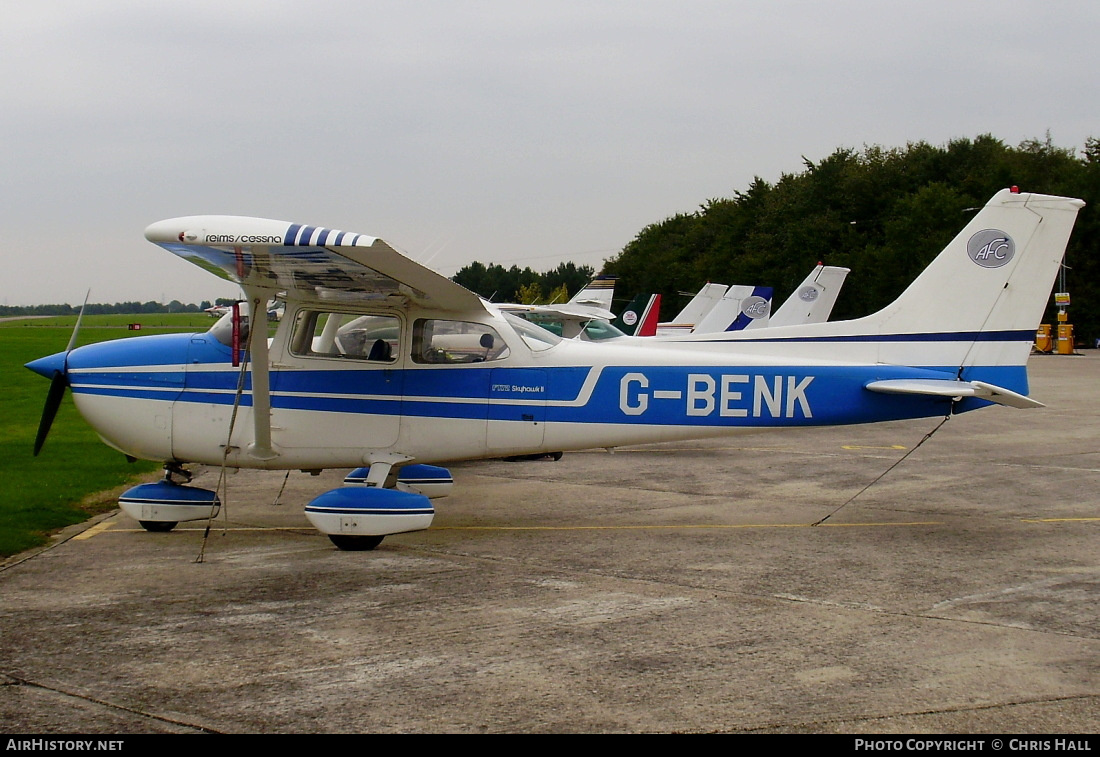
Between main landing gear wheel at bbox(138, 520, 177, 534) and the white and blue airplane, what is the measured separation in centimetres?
3

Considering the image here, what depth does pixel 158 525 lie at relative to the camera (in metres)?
8.05

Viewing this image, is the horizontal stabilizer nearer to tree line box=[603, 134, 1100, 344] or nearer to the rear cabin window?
the rear cabin window

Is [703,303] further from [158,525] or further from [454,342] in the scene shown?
[158,525]

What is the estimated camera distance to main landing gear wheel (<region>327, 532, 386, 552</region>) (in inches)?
288

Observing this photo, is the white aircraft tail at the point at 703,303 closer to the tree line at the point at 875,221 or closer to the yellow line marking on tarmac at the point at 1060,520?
the tree line at the point at 875,221

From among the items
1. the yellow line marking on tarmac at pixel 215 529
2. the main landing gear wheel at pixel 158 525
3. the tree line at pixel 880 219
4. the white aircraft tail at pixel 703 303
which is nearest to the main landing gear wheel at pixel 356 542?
the yellow line marking on tarmac at pixel 215 529

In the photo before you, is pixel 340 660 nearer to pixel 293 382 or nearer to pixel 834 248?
pixel 293 382

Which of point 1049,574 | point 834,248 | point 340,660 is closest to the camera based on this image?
point 340,660

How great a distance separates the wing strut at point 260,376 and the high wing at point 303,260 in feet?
0.47

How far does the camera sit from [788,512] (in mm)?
8883

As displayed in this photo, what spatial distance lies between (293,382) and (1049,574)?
5781 mm

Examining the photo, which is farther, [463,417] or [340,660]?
[463,417]

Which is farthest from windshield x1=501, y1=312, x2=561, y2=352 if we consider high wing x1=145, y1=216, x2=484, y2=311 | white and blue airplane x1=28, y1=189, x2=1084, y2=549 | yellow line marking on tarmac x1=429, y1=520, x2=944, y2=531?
yellow line marking on tarmac x1=429, y1=520, x2=944, y2=531
